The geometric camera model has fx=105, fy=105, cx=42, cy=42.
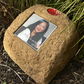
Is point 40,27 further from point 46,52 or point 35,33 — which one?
point 46,52

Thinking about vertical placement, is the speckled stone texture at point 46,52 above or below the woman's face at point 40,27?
below

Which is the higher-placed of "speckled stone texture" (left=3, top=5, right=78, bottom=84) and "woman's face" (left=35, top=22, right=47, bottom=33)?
"woman's face" (left=35, top=22, right=47, bottom=33)

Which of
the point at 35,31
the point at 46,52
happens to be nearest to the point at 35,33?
the point at 35,31

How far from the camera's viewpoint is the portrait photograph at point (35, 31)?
3.55ft

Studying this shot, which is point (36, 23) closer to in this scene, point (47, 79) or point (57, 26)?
point (57, 26)

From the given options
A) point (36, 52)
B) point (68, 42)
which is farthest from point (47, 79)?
point (68, 42)

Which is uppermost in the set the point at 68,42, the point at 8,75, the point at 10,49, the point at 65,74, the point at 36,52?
the point at 68,42

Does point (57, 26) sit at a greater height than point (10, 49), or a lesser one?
greater

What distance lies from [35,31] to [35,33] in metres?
0.02

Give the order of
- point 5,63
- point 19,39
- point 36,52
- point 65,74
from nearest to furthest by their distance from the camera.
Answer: point 36,52 → point 19,39 → point 65,74 → point 5,63

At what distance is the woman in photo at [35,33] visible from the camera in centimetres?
108

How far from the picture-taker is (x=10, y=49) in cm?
120

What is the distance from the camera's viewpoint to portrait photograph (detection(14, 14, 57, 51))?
108 cm

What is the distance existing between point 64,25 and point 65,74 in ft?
2.03
